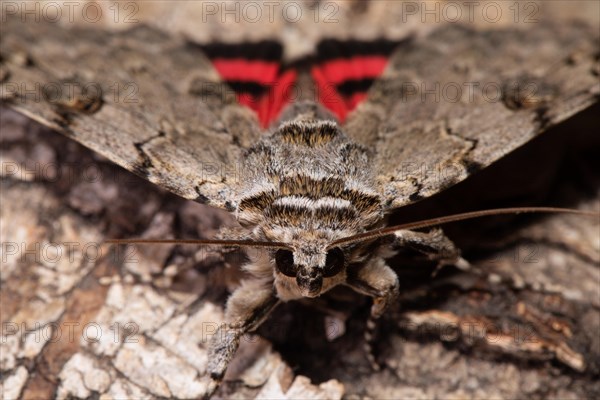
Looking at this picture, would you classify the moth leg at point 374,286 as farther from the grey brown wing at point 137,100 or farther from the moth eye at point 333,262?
the grey brown wing at point 137,100

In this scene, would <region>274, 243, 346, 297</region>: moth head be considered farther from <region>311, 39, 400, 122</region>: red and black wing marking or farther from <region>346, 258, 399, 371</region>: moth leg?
<region>311, 39, 400, 122</region>: red and black wing marking

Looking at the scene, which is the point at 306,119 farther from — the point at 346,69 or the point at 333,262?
the point at 333,262

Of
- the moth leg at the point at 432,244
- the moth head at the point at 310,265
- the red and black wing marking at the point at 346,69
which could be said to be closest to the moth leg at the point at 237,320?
the moth head at the point at 310,265

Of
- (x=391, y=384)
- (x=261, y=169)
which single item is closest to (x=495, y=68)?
(x=261, y=169)

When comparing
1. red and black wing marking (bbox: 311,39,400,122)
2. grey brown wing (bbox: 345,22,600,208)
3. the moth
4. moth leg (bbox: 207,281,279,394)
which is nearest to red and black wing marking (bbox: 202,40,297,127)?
the moth

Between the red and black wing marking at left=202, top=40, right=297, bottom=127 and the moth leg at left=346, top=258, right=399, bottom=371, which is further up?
the red and black wing marking at left=202, top=40, right=297, bottom=127

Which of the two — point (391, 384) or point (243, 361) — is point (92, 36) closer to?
point (243, 361)
